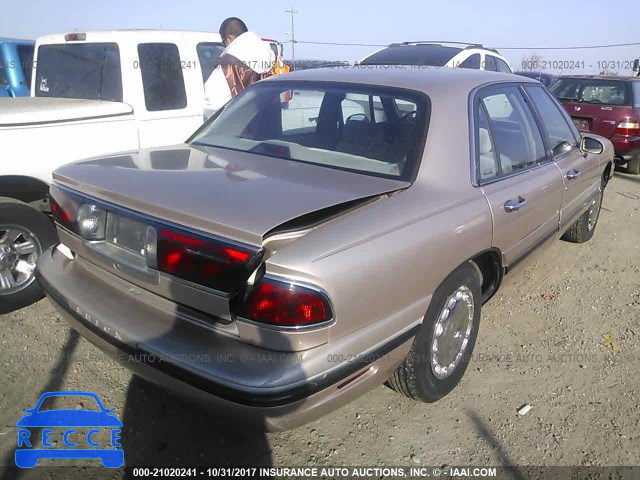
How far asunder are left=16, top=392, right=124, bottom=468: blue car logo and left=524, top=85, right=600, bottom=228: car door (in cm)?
313

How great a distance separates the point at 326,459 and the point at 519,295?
2.33 metres

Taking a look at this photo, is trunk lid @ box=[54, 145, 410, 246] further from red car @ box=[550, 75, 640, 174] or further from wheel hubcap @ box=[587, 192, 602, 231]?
red car @ box=[550, 75, 640, 174]

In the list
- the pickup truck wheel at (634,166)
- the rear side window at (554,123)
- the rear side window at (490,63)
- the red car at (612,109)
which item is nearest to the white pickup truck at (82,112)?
the rear side window at (554,123)

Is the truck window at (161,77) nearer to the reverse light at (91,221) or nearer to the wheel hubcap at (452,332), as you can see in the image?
the reverse light at (91,221)

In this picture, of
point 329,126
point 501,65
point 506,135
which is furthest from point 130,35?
point 501,65

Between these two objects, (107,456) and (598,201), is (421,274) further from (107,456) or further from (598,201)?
(598,201)

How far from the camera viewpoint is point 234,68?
4523mm

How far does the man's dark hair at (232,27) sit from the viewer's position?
15.5ft

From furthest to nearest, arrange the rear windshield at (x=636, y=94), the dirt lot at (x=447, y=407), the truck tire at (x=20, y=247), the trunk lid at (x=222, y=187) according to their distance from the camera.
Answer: the rear windshield at (x=636, y=94) → the truck tire at (x=20, y=247) → the dirt lot at (x=447, y=407) → the trunk lid at (x=222, y=187)

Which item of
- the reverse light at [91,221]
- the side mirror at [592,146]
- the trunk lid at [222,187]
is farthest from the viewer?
the side mirror at [592,146]

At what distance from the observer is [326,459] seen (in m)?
2.38

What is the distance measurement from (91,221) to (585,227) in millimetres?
4488

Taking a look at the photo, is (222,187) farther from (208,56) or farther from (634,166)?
(634,166)

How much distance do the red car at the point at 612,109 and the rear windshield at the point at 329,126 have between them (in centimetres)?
641
